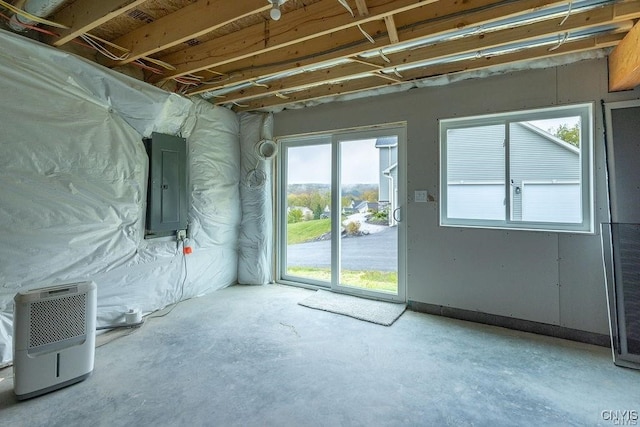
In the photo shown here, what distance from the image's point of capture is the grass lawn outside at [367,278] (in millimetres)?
3527

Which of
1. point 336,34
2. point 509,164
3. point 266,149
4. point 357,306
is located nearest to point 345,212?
point 357,306

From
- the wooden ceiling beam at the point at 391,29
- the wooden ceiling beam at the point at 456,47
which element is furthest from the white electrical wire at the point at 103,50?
the wooden ceiling beam at the point at 391,29

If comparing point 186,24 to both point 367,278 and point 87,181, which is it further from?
point 367,278

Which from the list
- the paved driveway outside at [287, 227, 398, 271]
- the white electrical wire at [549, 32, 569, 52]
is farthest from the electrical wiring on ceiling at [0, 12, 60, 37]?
the white electrical wire at [549, 32, 569, 52]

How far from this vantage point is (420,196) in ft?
10.6

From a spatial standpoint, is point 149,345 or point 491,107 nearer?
point 149,345

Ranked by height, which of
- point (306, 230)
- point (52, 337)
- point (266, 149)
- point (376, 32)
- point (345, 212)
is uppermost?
point (376, 32)

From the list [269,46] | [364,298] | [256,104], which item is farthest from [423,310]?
[256,104]

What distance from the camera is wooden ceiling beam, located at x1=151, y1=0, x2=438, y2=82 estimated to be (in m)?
1.93

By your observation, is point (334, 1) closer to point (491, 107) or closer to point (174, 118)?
point (491, 107)

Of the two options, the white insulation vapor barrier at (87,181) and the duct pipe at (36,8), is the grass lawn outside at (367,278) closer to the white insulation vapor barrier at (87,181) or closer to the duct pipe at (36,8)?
the white insulation vapor barrier at (87,181)

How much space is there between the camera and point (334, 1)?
6.72 feet

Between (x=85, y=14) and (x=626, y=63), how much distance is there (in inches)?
146

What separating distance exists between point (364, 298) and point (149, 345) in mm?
2200
